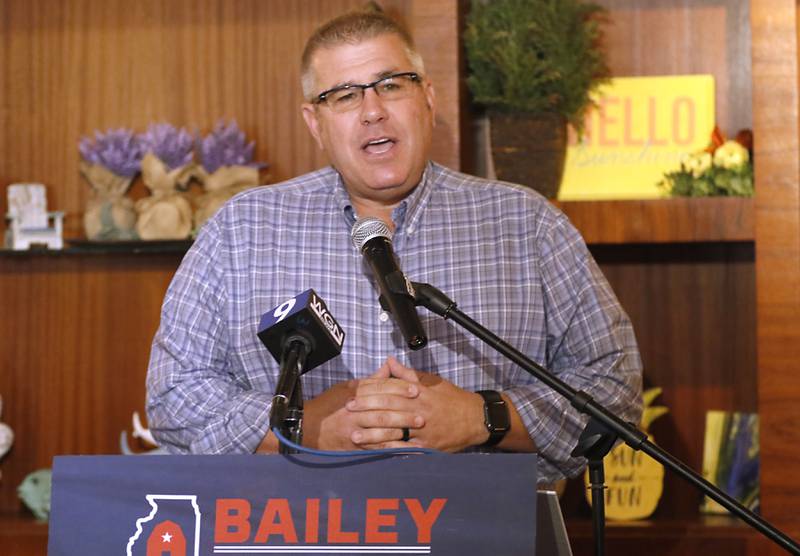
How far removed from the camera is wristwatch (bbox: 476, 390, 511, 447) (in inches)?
68.0

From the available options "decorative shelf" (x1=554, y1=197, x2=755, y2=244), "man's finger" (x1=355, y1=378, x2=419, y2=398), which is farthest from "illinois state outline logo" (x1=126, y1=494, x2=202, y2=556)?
"decorative shelf" (x1=554, y1=197, x2=755, y2=244)

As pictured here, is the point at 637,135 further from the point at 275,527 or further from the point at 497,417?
the point at 275,527

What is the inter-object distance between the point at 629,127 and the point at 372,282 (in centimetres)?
106

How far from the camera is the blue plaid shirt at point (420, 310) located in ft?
6.10

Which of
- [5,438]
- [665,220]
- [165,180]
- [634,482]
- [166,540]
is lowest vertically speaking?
[634,482]

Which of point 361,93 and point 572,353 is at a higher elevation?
point 361,93

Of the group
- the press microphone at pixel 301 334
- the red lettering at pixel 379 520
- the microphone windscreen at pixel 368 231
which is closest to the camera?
the red lettering at pixel 379 520

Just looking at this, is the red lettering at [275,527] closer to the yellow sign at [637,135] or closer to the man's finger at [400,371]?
the man's finger at [400,371]

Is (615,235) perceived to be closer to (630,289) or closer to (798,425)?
(630,289)

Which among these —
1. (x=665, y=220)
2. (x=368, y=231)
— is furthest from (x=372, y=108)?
(x=665, y=220)

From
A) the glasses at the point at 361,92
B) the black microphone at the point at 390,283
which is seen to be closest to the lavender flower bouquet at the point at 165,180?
the glasses at the point at 361,92

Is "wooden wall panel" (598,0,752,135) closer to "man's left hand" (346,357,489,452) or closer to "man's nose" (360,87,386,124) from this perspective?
"man's nose" (360,87,386,124)

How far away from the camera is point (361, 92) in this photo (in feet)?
6.19

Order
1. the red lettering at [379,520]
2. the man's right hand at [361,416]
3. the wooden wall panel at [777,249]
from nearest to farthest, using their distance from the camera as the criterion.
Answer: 1. the red lettering at [379,520]
2. the man's right hand at [361,416]
3. the wooden wall panel at [777,249]
